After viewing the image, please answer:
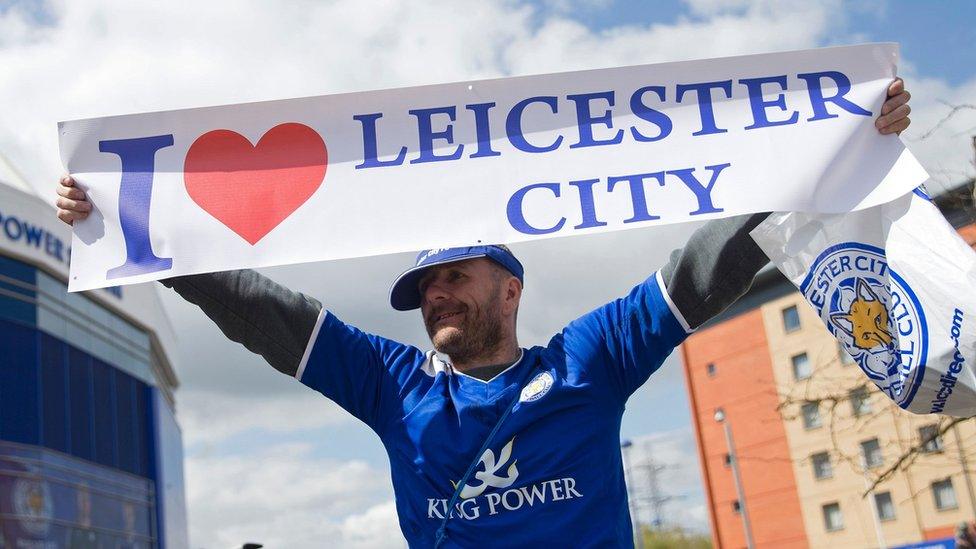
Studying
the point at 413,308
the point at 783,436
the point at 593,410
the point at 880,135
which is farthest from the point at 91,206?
the point at 783,436

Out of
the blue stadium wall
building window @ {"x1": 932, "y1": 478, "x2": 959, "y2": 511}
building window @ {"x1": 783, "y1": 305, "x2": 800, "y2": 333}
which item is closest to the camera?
the blue stadium wall

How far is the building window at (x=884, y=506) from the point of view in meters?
41.0

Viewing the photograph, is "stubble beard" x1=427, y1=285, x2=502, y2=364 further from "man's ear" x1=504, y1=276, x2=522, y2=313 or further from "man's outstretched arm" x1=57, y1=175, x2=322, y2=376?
"man's outstretched arm" x1=57, y1=175, x2=322, y2=376

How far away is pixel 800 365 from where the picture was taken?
4544 centimetres

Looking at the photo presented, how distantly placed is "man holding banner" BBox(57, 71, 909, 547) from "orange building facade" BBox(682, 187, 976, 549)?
35.0m

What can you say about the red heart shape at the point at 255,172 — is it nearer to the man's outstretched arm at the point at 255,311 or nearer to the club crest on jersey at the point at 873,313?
the man's outstretched arm at the point at 255,311

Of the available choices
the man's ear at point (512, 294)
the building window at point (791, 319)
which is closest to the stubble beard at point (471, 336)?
the man's ear at point (512, 294)

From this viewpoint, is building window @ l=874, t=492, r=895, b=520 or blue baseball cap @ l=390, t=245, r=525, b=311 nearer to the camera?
blue baseball cap @ l=390, t=245, r=525, b=311

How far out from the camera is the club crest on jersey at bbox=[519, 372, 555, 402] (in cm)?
323

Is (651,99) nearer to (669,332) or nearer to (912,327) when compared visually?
(669,332)

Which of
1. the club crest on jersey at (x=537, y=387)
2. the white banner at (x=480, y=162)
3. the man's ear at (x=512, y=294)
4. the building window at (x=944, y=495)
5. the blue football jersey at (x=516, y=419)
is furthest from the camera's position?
the building window at (x=944, y=495)

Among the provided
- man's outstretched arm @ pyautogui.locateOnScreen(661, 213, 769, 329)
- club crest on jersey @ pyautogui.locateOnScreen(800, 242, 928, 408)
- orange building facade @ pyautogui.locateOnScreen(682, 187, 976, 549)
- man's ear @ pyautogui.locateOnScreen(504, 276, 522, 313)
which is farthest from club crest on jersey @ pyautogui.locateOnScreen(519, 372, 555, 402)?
orange building facade @ pyautogui.locateOnScreen(682, 187, 976, 549)

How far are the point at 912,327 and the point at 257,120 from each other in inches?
85.8

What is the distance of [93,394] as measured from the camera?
99.2 ft
